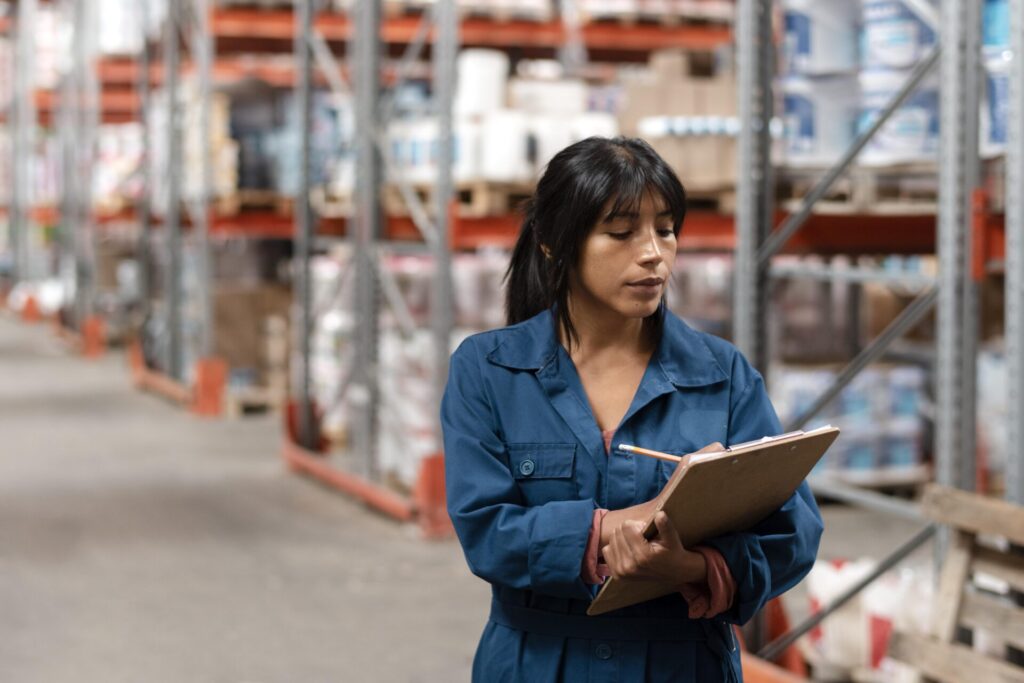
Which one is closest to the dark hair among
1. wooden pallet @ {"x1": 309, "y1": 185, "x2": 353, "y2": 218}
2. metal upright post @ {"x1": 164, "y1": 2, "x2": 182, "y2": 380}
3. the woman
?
the woman

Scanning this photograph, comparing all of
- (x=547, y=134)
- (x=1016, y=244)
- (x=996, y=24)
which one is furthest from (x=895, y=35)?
(x=547, y=134)

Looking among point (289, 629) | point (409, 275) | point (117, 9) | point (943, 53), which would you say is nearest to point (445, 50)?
point (409, 275)

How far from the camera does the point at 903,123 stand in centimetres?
490

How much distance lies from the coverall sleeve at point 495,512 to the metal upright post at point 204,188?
8.93m

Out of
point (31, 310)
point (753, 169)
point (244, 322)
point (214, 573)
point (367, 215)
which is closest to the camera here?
point (753, 169)

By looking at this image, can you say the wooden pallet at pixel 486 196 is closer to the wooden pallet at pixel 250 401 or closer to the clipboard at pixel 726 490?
the wooden pallet at pixel 250 401

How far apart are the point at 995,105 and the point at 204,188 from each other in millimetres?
7922

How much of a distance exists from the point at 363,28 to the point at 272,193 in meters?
3.77

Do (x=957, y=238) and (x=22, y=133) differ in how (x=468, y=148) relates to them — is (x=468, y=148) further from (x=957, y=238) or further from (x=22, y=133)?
(x=22, y=133)

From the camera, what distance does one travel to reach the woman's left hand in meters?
2.06

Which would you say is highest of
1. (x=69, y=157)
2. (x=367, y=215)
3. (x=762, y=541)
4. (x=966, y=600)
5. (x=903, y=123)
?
(x=69, y=157)

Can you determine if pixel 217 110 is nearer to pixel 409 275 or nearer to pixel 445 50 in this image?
pixel 409 275

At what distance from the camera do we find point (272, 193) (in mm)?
11664

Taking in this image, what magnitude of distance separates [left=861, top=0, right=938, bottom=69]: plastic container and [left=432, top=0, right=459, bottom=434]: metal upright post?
2.51 m
